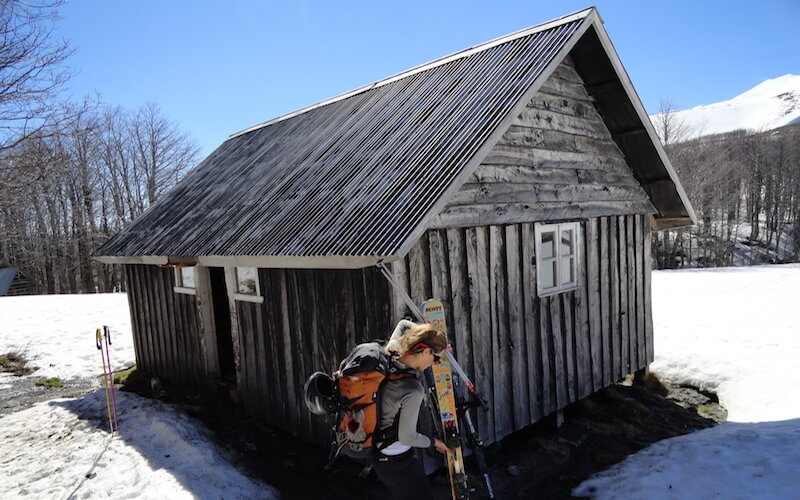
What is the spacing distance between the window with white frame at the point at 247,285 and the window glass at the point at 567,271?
4.46 meters

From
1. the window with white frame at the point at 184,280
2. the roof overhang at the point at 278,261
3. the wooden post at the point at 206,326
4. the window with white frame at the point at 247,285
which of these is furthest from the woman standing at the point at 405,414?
the window with white frame at the point at 184,280

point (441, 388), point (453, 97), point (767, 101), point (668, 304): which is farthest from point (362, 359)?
point (767, 101)

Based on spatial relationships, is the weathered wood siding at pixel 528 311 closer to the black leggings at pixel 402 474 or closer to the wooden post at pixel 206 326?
the black leggings at pixel 402 474

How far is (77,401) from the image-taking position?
8.80m

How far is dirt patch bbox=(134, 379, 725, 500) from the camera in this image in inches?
223

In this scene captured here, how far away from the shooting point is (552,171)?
691 cm

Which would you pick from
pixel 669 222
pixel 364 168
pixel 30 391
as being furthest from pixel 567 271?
pixel 30 391

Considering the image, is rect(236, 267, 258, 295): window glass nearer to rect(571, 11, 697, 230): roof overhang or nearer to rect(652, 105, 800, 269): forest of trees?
rect(571, 11, 697, 230): roof overhang

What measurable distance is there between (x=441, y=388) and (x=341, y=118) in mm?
6018

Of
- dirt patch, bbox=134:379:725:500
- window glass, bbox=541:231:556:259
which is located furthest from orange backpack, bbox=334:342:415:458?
window glass, bbox=541:231:556:259

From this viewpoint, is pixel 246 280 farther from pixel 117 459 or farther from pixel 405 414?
pixel 405 414

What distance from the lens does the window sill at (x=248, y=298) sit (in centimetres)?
684

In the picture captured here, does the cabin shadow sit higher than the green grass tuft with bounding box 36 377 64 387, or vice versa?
the cabin shadow

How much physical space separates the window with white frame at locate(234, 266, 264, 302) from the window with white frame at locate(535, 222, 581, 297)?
3.99 meters
